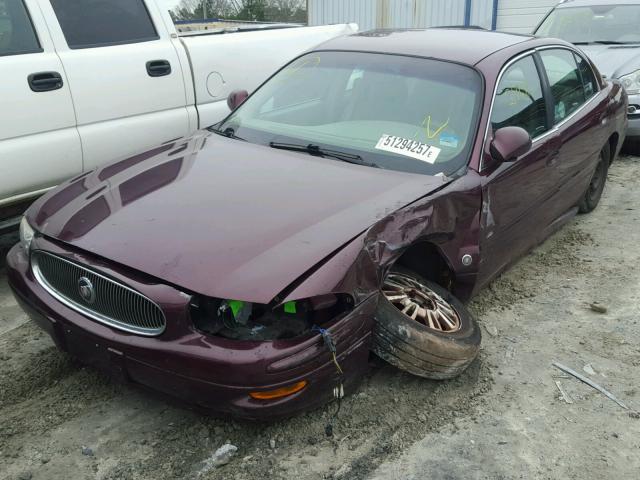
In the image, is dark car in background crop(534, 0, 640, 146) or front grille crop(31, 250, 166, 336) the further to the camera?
dark car in background crop(534, 0, 640, 146)

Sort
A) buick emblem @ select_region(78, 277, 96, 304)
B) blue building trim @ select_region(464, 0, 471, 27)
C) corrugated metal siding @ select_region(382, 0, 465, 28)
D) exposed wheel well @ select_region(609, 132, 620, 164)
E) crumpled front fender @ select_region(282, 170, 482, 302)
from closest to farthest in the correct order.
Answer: crumpled front fender @ select_region(282, 170, 482, 302)
buick emblem @ select_region(78, 277, 96, 304)
exposed wheel well @ select_region(609, 132, 620, 164)
blue building trim @ select_region(464, 0, 471, 27)
corrugated metal siding @ select_region(382, 0, 465, 28)

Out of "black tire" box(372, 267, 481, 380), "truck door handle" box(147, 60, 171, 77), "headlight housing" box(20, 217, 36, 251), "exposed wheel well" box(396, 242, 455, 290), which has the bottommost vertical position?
"black tire" box(372, 267, 481, 380)

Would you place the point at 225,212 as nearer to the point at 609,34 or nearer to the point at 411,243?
the point at 411,243

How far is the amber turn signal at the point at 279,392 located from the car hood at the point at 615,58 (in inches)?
238

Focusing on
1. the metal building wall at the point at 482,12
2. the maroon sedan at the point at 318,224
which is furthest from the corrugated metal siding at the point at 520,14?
the maroon sedan at the point at 318,224

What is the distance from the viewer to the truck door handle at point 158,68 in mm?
4828

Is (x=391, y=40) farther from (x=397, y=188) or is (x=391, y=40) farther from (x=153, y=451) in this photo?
(x=153, y=451)

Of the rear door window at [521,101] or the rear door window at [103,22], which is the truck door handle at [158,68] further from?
the rear door window at [521,101]

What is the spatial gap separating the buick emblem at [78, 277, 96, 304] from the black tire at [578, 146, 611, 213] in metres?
4.14

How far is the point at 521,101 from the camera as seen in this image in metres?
3.92

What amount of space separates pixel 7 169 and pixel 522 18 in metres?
12.4

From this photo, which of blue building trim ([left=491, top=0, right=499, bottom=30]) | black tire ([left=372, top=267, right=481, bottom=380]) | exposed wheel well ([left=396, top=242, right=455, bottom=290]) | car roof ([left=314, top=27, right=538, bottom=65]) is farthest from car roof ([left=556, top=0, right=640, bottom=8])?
black tire ([left=372, top=267, right=481, bottom=380])

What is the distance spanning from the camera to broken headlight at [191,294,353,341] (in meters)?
2.51

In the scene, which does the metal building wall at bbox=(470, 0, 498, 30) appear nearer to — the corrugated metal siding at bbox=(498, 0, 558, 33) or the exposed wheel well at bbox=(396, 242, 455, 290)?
the corrugated metal siding at bbox=(498, 0, 558, 33)
